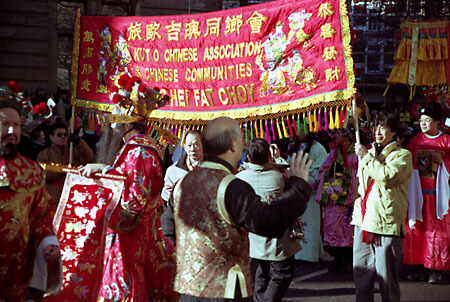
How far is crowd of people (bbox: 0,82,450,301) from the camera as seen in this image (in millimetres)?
3416

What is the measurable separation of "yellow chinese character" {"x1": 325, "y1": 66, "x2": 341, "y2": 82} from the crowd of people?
0.75 metres

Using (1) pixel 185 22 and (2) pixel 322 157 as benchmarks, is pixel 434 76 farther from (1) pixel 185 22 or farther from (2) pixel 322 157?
(1) pixel 185 22

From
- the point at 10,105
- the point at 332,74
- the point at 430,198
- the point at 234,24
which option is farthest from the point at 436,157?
the point at 10,105

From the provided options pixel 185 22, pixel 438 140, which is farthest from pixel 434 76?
pixel 185 22

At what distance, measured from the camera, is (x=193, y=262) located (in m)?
3.47

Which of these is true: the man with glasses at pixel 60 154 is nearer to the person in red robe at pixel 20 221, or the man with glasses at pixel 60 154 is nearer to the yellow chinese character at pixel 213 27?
the yellow chinese character at pixel 213 27

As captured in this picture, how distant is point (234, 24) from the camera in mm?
5355

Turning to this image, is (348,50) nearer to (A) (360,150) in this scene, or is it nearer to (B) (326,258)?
(A) (360,150)

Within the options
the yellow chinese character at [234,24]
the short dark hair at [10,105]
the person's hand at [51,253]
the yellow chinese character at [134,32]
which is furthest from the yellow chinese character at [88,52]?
the person's hand at [51,253]

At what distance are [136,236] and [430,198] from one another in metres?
4.47

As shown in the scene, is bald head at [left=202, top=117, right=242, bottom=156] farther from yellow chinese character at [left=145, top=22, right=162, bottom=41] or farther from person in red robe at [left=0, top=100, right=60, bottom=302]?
yellow chinese character at [left=145, top=22, right=162, bottom=41]

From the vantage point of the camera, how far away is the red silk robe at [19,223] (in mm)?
3641

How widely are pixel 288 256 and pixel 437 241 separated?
117 inches

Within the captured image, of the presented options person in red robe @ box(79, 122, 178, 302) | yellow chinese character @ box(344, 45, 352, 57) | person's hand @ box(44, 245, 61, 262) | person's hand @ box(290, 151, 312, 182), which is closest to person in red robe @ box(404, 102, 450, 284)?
yellow chinese character @ box(344, 45, 352, 57)
